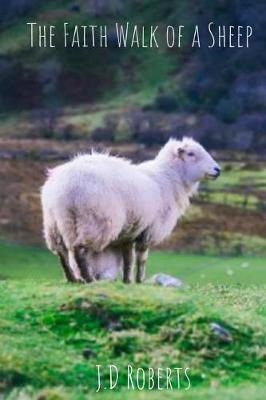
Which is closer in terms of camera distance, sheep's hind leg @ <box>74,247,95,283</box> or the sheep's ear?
sheep's hind leg @ <box>74,247,95,283</box>

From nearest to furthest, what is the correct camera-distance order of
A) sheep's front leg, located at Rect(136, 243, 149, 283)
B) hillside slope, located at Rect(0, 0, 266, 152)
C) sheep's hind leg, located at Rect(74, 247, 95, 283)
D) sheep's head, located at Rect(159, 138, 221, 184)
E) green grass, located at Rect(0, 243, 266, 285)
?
sheep's hind leg, located at Rect(74, 247, 95, 283), sheep's front leg, located at Rect(136, 243, 149, 283), sheep's head, located at Rect(159, 138, 221, 184), green grass, located at Rect(0, 243, 266, 285), hillside slope, located at Rect(0, 0, 266, 152)

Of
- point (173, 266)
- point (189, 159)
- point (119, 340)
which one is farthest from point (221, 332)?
point (173, 266)

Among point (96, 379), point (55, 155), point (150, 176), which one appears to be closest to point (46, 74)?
point (55, 155)

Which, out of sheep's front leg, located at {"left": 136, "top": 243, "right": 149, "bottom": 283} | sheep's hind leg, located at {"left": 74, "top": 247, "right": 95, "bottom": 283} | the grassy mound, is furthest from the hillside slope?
the grassy mound

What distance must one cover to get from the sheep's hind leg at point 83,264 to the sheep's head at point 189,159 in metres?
4.10

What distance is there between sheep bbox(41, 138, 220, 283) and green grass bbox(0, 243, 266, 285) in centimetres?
2769

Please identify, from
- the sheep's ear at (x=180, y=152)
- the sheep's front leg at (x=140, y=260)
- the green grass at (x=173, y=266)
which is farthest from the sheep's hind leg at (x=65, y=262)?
the green grass at (x=173, y=266)

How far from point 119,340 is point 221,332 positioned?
1.29 metres

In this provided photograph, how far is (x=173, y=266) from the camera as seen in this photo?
59.8 meters

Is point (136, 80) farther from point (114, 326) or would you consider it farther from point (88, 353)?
point (88, 353)

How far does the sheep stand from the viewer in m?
19.0

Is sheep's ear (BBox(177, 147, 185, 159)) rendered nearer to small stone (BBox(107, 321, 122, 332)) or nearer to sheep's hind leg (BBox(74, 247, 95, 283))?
sheep's hind leg (BBox(74, 247, 95, 283))

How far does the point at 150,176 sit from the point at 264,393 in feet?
31.9

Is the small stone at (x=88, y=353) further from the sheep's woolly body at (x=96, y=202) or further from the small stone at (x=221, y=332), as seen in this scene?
the sheep's woolly body at (x=96, y=202)
